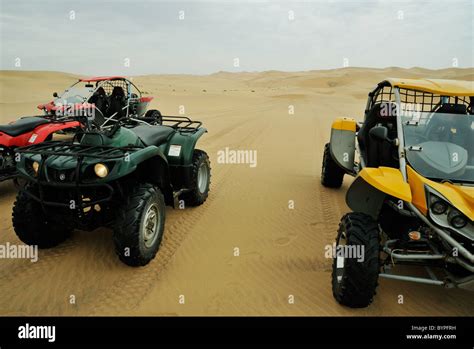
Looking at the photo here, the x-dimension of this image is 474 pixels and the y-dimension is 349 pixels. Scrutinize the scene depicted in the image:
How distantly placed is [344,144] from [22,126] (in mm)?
5348

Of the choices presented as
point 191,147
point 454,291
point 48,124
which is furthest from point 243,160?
point 454,291

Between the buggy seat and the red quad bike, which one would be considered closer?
the buggy seat

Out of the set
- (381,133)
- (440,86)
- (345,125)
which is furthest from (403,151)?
(345,125)

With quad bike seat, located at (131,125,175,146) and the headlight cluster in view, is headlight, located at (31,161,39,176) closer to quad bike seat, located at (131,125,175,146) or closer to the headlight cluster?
quad bike seat, located at (131,125,175,146)

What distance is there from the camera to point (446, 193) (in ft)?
9.46

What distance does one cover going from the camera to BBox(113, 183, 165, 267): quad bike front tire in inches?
136

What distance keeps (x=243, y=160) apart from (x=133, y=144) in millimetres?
4624

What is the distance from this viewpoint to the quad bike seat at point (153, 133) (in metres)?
4.71

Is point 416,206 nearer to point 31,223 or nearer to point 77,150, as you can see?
point 77,150

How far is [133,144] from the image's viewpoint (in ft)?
13.6

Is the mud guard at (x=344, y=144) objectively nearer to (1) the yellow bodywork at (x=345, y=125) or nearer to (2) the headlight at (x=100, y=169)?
(1) the yellow bodywork at (x=345, y=125)

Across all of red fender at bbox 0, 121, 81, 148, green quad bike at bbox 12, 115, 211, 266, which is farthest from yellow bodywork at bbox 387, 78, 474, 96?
red fender at bbox 0, 121, 81, 148

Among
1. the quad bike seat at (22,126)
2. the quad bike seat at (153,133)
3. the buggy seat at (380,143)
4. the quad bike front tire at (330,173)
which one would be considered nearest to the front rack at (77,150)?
the quad bike seat at (153,133)

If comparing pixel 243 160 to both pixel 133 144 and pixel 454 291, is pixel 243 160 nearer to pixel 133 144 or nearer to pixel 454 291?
pixel 133 144
